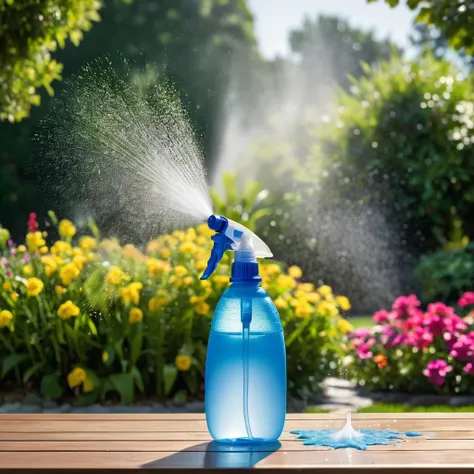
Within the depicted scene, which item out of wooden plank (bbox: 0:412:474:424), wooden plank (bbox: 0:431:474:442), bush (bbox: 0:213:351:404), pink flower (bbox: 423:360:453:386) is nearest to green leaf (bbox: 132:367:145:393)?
bush (bbox: 0:213:351:404)

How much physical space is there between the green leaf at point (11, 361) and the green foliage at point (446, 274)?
4.63 meters

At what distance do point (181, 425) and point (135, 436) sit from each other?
168 mm

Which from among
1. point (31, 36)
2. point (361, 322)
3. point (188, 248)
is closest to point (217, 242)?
point (188, 248)

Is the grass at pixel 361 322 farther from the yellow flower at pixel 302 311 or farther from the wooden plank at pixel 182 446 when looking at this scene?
the wooden plank at pixel 182 446

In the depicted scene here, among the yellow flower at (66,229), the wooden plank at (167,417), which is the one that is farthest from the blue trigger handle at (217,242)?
the yellow flower at (66,229)

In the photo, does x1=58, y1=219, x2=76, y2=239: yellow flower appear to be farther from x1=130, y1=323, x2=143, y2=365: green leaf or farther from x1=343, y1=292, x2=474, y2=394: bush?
x1=343, y1=292, x2=474, y2=394: bush

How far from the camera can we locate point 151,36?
1766cm

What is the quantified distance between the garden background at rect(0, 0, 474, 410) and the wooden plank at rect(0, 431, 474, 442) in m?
0.83

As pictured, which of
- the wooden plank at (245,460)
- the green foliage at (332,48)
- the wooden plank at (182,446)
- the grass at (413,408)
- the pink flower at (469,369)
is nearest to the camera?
the wooden plank at (245,460)

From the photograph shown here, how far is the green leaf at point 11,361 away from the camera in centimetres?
396

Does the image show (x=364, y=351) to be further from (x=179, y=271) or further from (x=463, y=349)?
(x=179, y=271)

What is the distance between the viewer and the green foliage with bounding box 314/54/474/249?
821 cm

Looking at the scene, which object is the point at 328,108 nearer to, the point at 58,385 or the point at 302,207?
the point at 302,207

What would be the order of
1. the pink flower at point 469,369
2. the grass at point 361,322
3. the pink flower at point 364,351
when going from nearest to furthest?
the pink flower at point 469,369 < the pink flower at point 364,351 < the grass at point 361,322
